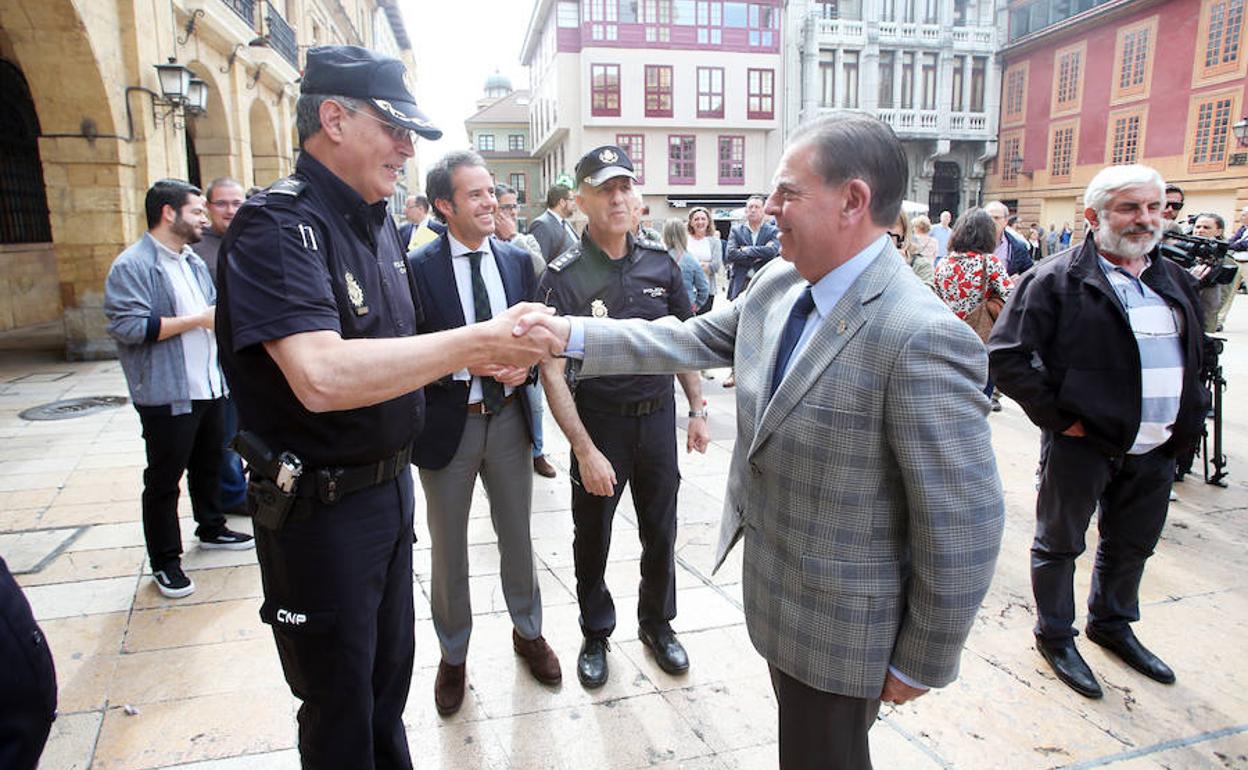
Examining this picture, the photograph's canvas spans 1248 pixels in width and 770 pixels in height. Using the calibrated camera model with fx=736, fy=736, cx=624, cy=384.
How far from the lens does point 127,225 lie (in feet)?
34.7

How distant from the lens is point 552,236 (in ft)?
21.7

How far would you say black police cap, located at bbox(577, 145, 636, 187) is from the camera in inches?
125

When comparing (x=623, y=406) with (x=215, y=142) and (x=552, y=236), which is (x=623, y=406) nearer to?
(x=552, y=236)

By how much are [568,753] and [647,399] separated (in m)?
1.42

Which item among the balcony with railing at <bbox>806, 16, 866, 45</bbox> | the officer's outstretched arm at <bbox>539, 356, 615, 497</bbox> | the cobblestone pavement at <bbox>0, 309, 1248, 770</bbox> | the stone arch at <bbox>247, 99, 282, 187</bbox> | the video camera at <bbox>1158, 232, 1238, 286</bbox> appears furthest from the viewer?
the balcony with railing at <bbox>806, 16, 866, 45</bbox>

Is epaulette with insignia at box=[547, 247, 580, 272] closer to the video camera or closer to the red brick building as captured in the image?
the video camera

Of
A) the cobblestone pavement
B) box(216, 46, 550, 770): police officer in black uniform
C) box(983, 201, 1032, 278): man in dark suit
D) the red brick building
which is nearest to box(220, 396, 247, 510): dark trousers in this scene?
the cobblestone pavement

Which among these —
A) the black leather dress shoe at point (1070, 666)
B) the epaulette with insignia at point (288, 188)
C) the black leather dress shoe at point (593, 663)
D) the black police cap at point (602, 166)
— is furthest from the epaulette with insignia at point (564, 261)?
the black leather dress shoe at point (1070, 666)

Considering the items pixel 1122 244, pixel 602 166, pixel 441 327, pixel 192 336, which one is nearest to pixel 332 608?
pixel 441 327

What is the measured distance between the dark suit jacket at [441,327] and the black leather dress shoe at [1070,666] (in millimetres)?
2594

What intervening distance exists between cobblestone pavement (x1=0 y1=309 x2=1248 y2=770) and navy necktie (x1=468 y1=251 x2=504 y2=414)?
4.02ft

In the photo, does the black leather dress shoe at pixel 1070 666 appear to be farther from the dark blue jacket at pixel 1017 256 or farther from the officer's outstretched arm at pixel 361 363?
the dark blue jacket at pixel 1017 256

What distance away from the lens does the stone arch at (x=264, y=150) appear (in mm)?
17938

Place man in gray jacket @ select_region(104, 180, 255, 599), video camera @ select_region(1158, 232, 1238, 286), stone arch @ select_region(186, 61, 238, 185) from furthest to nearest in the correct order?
stone arch @ select_region(186, 61, 238, 185), video camera @ select_region(1158, 232, 1238, 286), man in gray jacket @ select_region(104, 180, 255, 599)
